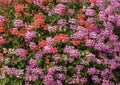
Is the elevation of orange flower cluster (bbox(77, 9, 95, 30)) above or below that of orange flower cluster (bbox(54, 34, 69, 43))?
above

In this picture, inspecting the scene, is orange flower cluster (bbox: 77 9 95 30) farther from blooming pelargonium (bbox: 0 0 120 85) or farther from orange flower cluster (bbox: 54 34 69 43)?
orange flower cluster (bbox: 54 34 69 43)

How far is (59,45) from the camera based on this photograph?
21.5 ft

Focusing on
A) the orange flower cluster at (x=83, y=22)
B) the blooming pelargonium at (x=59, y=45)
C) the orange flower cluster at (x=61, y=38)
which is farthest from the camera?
the orange flower cluster at (x=83, y=22)

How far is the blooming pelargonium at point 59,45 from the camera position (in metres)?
6.35

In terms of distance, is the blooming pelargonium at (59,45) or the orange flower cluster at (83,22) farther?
the orange flower cluster at (83,22)

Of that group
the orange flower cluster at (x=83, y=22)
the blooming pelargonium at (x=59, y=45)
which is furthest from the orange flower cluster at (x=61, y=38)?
the orange flower cluster at (x=83, y=22)

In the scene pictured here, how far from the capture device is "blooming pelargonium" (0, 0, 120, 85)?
20.8 feet

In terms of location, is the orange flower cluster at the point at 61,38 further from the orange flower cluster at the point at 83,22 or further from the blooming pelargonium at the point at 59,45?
the orange flower cluster at the point at 83,22

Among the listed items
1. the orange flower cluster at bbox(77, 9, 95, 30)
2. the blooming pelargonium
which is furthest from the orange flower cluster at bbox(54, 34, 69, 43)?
the orange flower cluster at bbox(77, 9, 95, 30)

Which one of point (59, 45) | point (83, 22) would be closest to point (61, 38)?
point (59, 45)

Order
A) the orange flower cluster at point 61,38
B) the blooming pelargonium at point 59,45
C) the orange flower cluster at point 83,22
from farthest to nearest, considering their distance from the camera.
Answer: the orange flower cluster at point 83,22 → the orange flower cluster at point 61,38 → the blooming pelargonium at point 59,45

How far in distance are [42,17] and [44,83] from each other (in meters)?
1.02

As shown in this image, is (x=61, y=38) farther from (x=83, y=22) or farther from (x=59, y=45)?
(x=83, y=22)

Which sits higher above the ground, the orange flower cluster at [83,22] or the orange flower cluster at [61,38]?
the orange flower cluster at [83,22]
